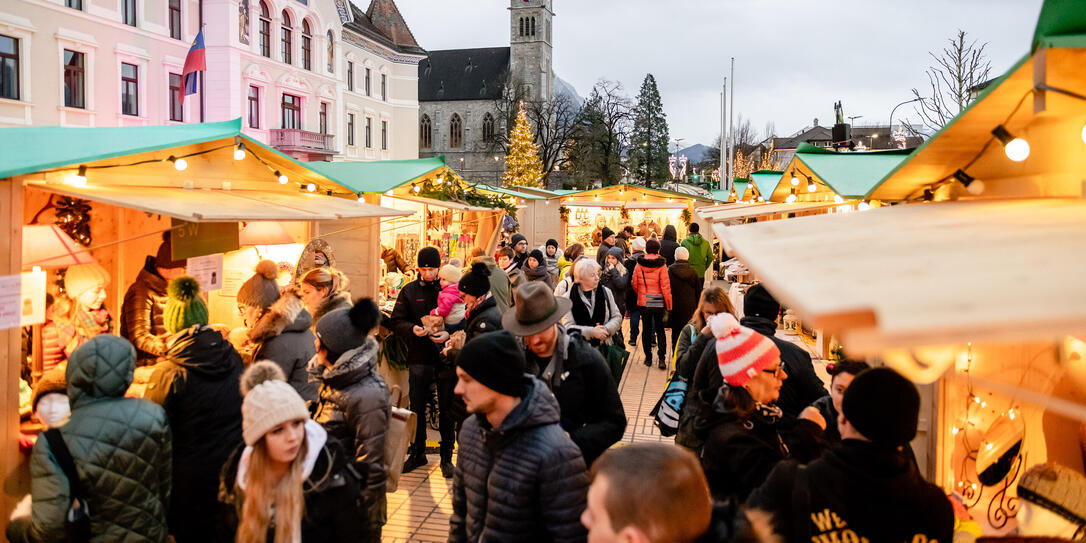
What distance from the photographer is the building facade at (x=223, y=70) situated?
21000 mm

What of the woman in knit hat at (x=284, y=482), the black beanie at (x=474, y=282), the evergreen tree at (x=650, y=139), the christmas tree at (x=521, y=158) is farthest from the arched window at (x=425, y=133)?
the woman in knit hat at (x=284, y=482)

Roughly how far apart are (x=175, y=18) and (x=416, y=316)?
24539mm

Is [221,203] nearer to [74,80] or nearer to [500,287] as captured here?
[500,287]

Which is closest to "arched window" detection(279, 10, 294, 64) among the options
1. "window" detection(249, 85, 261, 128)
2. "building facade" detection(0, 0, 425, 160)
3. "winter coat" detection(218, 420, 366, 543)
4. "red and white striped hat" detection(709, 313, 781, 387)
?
"building facade" detection(0, 0, 425, 160)

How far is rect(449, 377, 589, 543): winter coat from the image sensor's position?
258 cm

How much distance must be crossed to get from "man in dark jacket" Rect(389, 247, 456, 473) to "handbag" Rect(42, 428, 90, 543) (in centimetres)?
313

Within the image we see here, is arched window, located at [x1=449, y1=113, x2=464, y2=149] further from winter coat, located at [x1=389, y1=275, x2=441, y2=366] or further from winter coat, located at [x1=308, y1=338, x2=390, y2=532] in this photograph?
winter coat, located at [x1=308, y1=338, x2=390, y2=532]

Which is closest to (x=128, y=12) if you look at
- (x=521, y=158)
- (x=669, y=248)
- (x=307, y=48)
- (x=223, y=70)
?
(x=223, y=70)

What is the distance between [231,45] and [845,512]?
1163 inches

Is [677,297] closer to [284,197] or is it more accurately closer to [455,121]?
[284,197]

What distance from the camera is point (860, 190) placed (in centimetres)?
764

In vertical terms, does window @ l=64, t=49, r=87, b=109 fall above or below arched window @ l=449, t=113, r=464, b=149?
below

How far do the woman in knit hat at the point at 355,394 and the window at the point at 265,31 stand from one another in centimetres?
2946

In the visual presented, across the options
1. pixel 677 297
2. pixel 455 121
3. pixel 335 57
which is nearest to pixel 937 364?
pixel 677 297
